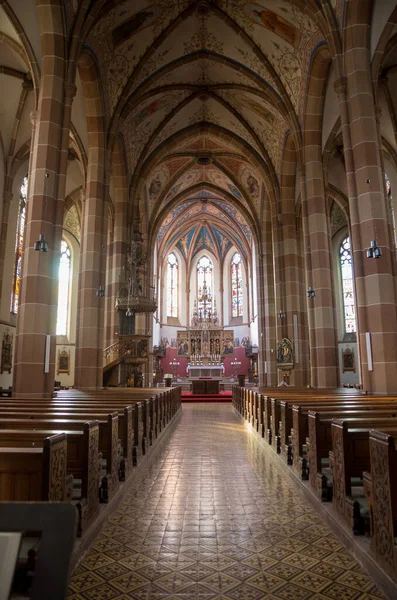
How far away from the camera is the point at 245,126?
65.9ft

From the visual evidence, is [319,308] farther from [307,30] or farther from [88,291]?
[307,30]

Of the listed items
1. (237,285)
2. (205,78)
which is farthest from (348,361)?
(205,78)

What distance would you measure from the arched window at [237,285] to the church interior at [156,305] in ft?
15.2

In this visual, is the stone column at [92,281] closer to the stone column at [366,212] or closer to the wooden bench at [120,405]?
the wooden bench at [120,405]

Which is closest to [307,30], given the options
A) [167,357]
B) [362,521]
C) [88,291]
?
[88,291]

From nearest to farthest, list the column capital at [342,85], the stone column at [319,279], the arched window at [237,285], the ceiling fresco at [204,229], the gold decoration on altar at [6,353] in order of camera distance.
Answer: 1. the column capital at [342,85]
2. the stone column at [319,279]
3. the gold decoration on altar at [6,353]
4. the ceiling fresco at [204,229]
5. the arched window at [237,285]

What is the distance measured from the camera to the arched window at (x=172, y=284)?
37.0m

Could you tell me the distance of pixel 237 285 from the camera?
36969 millimetres

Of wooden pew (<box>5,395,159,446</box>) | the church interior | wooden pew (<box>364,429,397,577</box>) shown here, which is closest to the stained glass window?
the church interior

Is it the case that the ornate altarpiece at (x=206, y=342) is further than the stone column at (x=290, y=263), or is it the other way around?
the ornate altarpiece at (x=206, y=342)

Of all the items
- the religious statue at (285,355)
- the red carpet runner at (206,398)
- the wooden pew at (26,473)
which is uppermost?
the religious statue at (285,355)

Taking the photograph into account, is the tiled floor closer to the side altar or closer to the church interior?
the church interior

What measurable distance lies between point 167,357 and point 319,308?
2183cm

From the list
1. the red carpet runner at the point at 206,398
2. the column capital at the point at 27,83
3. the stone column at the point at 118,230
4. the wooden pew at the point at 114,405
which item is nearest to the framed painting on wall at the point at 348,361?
the red carpet runner at the point at 206,398
